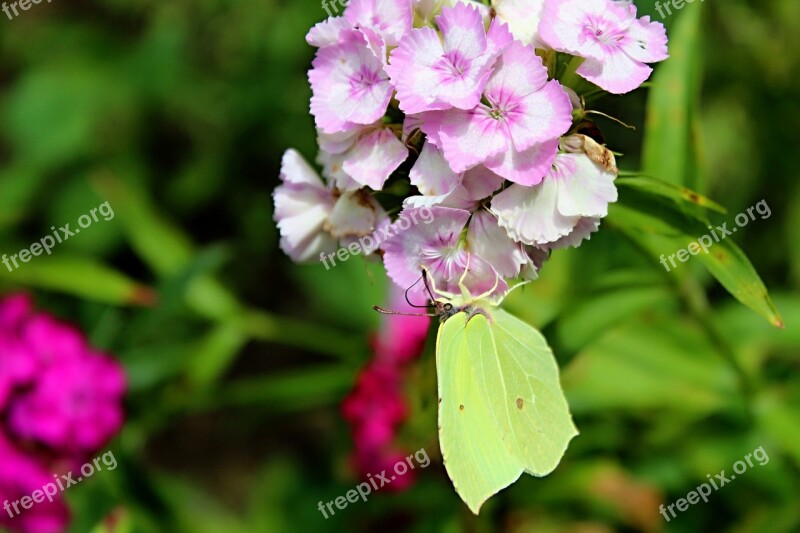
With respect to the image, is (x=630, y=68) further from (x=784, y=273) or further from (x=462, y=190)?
(x=784, y=273)

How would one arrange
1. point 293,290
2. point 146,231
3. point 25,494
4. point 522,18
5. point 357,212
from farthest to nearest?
point 293,290 → point 146,231 → point 25,494 → point 357,212 → point 522,18

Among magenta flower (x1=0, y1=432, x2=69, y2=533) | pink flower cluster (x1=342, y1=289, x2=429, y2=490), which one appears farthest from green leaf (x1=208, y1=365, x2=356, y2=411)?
magenta flower (x1=0, y1=432, x2=69, y2=533)

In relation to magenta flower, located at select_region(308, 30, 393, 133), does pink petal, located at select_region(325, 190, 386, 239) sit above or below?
below

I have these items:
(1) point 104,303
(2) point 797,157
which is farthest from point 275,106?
(2) point 797,157

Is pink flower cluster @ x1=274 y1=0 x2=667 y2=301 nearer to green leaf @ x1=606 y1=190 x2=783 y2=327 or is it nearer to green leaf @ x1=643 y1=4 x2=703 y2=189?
green leaf @ x1=606 y1=190 x2=783 y2=327

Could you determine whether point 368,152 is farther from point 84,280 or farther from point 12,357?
point 84,280

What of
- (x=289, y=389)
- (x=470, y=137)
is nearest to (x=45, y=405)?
(x=289, y=389)
